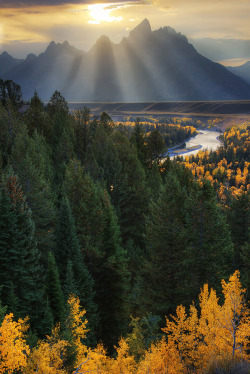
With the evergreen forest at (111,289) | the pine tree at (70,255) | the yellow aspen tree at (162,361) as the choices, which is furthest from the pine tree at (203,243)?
the pine tree at (70,255)

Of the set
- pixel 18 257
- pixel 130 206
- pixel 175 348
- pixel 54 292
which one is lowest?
pixel 175 348

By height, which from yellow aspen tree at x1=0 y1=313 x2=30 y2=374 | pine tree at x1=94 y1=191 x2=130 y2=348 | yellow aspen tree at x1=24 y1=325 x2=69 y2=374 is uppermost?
yellow aspen tree at x1=0 y1=313 x2=30 y2=374

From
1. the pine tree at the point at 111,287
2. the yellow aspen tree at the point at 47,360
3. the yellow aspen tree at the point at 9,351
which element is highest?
the yellow aspen tree at the point at 9,351

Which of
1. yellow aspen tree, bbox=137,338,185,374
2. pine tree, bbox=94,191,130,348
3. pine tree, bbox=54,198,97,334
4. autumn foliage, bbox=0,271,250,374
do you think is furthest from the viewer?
pine tree, bbox=94,191,130,348

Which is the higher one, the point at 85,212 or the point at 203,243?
the point at 85,212

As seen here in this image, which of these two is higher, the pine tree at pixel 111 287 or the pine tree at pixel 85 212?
the pine tree at pixel 85 212

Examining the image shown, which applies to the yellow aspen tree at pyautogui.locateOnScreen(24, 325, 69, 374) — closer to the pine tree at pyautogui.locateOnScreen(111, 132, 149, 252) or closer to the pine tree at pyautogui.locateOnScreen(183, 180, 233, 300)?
the pine tree at pyautogui.locateOnScreen(183, 180, 233, 300)

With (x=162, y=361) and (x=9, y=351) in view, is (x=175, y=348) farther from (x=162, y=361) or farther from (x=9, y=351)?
(x=9, y=351)

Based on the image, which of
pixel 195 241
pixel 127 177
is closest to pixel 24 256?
pixel 195 241

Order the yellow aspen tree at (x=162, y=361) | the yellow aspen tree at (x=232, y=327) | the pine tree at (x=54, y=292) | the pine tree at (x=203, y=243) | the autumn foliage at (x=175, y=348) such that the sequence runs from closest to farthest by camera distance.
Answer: the autumn foliage at (x=175, y=348)
the yellow aspen tree at (x=162, y=361)
the yellow aspen tree at (x=232, y=327)
the pine tree at (x=54, y=292)
the pine tree at (x=203, y=243)

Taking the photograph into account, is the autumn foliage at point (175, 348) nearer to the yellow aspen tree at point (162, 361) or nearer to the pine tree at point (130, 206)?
the yellow aspen tree at point (162, 361)

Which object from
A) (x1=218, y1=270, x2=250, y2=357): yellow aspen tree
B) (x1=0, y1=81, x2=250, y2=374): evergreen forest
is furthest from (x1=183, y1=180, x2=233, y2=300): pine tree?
(x1=218, y1=270, x2=250, y2=357): yellow aspen tree

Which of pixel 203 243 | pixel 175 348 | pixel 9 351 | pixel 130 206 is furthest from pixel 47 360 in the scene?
pixel 130 206

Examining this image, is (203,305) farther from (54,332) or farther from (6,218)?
(6,218)
